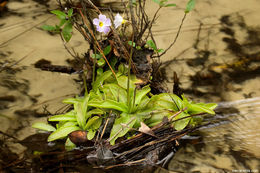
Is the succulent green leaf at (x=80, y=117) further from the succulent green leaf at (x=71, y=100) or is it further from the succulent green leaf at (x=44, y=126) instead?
the succulent green leaf at (x=44, y=126)

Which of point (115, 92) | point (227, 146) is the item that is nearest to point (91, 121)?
point (115, 92)

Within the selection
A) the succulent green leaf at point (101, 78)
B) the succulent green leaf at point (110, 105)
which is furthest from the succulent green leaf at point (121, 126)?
the succulent green leaf at point (101, 78)

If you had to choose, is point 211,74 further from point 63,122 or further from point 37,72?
point 37,72

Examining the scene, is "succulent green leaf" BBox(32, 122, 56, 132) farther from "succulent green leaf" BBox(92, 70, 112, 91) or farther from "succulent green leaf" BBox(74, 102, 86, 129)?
"succulent green leaf" BBox(92, 70, 112, 91)

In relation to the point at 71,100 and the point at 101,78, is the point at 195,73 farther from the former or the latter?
the point at 71,100

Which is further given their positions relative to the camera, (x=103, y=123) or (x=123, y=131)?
(x=103, y=123)

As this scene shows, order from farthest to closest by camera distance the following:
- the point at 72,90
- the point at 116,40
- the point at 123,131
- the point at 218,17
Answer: the point at 218,17 → the point at 72,90 → the point at 116,40 → the point at 123,131

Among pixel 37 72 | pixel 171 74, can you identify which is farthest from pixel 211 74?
pixel 37 72
